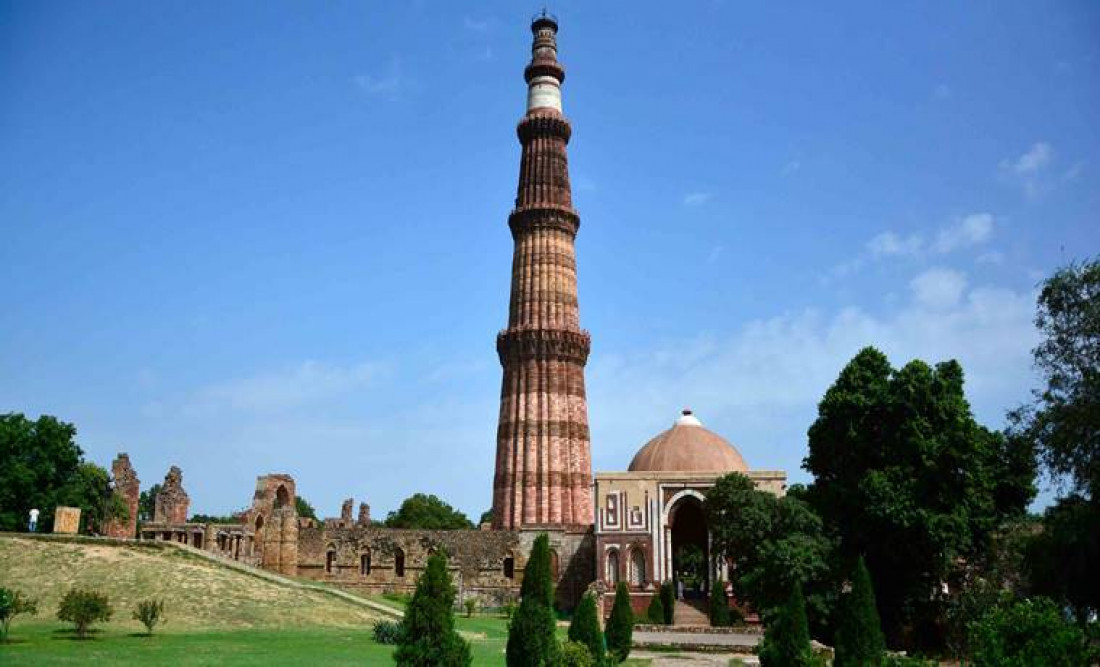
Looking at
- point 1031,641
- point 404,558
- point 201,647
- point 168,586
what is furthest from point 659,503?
point 1031,641

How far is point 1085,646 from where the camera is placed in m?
11.6

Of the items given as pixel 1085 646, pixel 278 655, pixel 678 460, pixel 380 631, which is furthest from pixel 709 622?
pixel 1085 646

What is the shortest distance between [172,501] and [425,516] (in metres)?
29.8

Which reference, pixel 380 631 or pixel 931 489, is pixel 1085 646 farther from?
pixel 380 631

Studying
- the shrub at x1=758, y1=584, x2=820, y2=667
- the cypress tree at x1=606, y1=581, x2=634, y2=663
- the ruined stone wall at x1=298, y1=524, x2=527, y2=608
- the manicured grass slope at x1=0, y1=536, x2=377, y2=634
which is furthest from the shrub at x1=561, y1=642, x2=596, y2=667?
the ruined stone wall at x1=298, y1=524, x2=527, y2=608

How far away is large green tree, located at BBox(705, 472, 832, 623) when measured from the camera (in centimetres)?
2433

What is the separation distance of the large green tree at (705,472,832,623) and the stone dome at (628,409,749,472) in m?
10.5

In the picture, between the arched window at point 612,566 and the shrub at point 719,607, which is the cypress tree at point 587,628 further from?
the arched window at point 612,566

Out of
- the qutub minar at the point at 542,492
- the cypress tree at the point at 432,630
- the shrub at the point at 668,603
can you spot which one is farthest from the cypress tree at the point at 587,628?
the qutub minar at the point at 542,492

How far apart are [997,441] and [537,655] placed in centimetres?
1642

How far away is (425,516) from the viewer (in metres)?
64.9

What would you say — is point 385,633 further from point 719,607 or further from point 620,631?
point 719,607

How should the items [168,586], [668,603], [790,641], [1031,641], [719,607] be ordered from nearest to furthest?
[1031,641] < [790,641] < [168,586] < [719,607] < [668,603]

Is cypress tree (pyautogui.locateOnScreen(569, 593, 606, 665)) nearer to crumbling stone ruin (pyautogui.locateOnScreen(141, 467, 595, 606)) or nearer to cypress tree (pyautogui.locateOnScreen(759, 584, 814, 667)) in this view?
cypress tree (pyautogui.locateOnScreen(759, 584, 814, 667))
